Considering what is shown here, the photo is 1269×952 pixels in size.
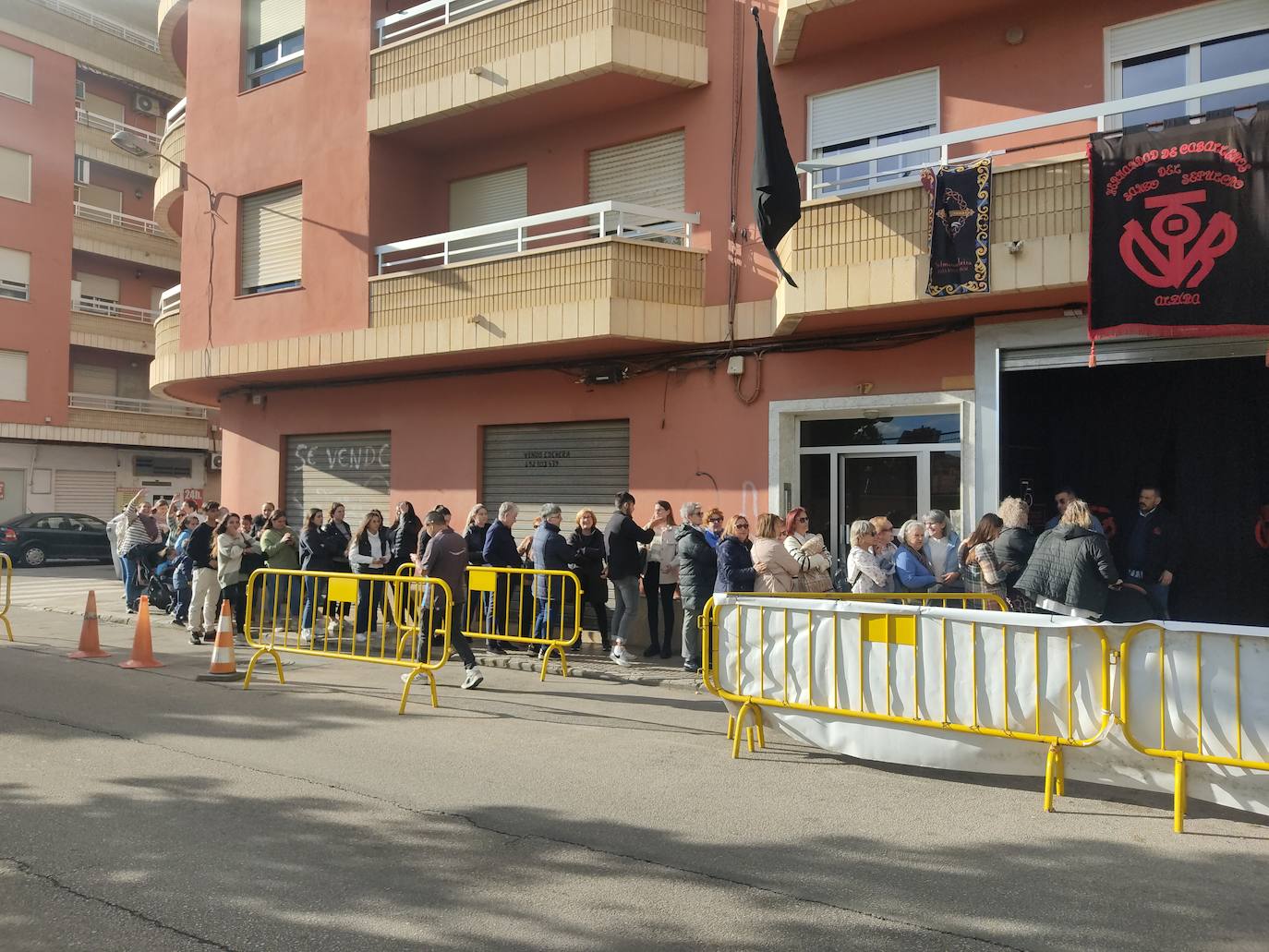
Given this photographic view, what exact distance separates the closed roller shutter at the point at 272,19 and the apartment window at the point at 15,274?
1916cm

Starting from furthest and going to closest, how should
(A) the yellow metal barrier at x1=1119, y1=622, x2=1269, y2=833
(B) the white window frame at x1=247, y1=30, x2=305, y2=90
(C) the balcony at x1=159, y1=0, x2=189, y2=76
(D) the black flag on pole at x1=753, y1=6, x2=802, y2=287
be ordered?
(C) the balcony at x1=159, y1=0, x2=189, y2=76
(B) the white window frame at x1=247, y1=30, x2=305, y2=90
(D) the black flag on pole at x1=753, y1=6, x2=802, y2=287
(A) the yellow metal barrier at x1=1119, y1=622, x2=1269, y2=833

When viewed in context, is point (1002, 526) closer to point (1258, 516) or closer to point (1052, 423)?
point (1052, 423)

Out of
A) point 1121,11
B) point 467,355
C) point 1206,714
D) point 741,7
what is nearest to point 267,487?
point 467,355

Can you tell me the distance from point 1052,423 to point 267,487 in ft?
40.8

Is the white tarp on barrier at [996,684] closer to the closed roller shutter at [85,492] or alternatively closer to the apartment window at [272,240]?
the apartment window at [272,240]

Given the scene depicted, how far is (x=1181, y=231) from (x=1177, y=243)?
0.34 ft

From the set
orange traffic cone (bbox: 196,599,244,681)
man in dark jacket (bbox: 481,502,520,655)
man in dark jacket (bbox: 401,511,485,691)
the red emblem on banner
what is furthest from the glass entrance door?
orange traffic cone (bbox: 196,599,244,681)

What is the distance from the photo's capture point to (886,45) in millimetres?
11352

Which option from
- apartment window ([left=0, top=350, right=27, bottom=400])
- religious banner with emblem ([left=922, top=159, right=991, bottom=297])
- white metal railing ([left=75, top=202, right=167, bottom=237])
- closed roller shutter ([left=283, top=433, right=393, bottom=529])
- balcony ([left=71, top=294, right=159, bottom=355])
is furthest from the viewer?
white metal railing ([left=75, top=202, right=167, bottom=237])

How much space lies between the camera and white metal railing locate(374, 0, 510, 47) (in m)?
14.2

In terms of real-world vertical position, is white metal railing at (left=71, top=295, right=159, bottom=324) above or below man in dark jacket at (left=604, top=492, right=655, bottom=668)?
above

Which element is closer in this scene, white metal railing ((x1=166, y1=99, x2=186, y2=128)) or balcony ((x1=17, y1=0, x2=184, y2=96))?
white metal railing ((x1=166, y1=99, x2=186, y2=128))

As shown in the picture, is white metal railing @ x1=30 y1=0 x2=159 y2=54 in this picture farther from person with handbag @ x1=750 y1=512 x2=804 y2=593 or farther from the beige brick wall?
person with handbag @ x1=750 y1=512 x2=804 y2=593

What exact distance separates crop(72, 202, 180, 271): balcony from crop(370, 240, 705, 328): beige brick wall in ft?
81.4
